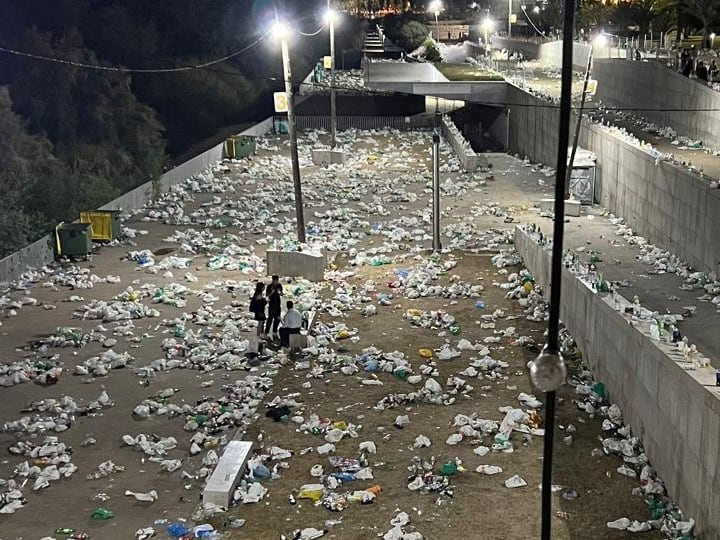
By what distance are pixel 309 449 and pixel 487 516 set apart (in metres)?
2.51

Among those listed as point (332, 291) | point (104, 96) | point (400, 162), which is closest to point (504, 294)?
point (332, 291)

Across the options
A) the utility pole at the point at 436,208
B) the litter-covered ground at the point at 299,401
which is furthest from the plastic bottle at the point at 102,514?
the utility pole at the point at 436,208

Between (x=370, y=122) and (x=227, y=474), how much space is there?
36.8 meters

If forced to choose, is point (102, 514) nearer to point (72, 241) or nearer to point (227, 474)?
point (227, 474)

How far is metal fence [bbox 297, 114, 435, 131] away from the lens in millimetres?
44688

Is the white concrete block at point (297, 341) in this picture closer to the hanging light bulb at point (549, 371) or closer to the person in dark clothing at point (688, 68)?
the hanging light bulb at point (549, 371)

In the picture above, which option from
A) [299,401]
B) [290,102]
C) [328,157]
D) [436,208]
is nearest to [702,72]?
[436,208]

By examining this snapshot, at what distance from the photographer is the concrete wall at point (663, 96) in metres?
23.9

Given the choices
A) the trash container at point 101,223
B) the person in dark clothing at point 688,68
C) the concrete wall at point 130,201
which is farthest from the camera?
the person in dark clothing at point 688,68

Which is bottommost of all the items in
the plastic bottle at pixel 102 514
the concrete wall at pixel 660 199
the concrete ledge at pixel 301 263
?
the plastic bottle at pixel 102 514

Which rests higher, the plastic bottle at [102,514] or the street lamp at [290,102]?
the street lamp at [290,102]

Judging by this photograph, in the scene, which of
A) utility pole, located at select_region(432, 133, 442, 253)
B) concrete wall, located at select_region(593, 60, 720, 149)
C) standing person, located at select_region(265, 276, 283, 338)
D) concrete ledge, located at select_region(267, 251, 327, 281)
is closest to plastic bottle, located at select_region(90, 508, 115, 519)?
standing person, located at select_region(265, 276, 283, 338)

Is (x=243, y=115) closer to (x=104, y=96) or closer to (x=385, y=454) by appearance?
(x=104, y=96)

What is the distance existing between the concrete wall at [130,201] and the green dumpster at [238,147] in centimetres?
31
